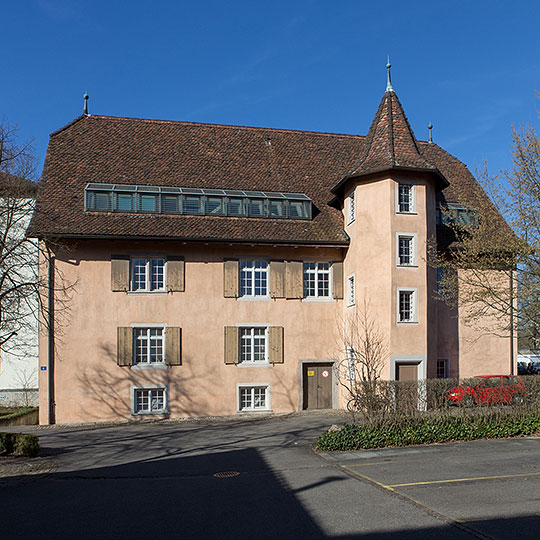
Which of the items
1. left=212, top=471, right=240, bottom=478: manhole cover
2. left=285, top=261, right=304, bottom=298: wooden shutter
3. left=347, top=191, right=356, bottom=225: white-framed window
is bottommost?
left=212, top=471, right=240, bottom=478: manhole cover

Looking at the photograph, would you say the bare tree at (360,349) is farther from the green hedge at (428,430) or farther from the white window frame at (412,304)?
the green hedge at (428,430)

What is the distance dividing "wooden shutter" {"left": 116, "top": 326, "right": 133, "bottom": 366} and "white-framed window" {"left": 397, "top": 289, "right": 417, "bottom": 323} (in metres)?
9.66

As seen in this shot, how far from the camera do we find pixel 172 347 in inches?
845

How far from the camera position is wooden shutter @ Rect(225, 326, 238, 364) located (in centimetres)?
2192

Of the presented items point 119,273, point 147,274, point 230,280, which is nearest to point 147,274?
point 147,274

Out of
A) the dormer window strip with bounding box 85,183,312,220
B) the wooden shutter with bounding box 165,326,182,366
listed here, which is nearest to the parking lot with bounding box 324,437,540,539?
the wooden shutter with bounding box 165,326,182,366

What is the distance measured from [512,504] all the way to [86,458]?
33.4 ft

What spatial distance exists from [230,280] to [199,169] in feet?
17.8

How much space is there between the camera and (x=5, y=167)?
47.9ft

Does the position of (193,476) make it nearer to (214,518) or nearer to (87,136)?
(214,518)

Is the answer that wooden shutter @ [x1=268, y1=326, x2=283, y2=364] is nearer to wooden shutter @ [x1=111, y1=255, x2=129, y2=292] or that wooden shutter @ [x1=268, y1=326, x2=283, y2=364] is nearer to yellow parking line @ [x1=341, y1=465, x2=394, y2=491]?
wooden shutter @ [x1=111, y1=255, x2=129, y2=292]

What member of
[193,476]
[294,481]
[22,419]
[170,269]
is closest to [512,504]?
[294,481]

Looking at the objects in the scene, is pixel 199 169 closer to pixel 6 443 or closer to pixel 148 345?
pixel 148 345

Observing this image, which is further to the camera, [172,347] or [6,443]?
[172,347]
